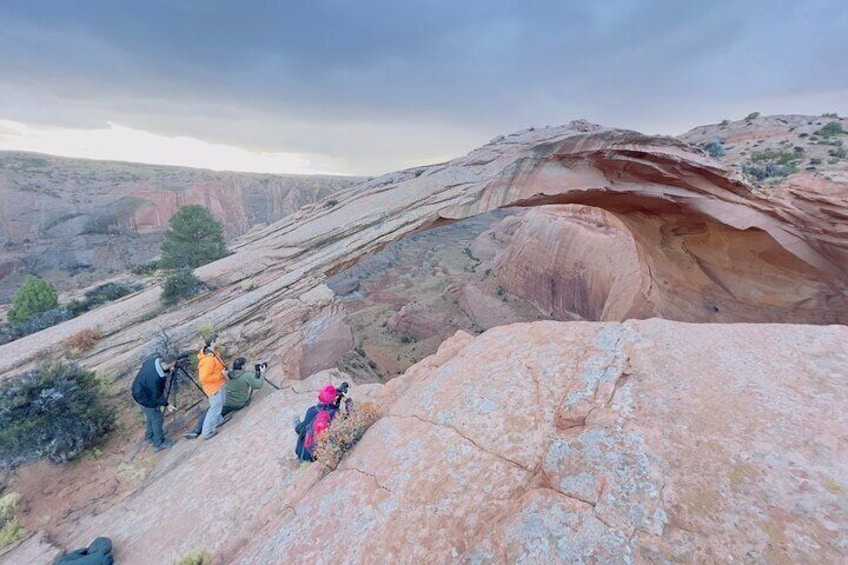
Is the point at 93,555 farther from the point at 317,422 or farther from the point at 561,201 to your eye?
the point at 561,201

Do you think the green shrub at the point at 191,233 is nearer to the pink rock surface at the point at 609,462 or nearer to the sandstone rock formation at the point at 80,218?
the sandstone rock formation at the point at 80,218

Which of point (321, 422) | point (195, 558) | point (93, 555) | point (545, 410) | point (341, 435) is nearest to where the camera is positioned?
point (545, 410)

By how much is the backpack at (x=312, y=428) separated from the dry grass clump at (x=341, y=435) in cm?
14

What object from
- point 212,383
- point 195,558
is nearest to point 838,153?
point 212,383

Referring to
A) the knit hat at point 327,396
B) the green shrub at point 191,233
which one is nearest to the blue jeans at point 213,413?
the knit hat at point 327,396

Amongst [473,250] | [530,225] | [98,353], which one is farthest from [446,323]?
[473,250]

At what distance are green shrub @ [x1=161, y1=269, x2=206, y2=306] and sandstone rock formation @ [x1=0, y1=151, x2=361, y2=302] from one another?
2963 centimetres

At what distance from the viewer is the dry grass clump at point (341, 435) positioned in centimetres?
413

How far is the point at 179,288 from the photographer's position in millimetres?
A: 8266

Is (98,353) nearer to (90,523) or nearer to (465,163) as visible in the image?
(90,523)

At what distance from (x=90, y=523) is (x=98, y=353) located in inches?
135

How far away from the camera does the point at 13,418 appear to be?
19.3 feet

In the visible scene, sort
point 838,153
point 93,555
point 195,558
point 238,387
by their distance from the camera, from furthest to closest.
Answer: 1. point 838,153
2. point 238,387
3. point 93,555
4. point 195,558

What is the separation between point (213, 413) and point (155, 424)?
99 centimetres
